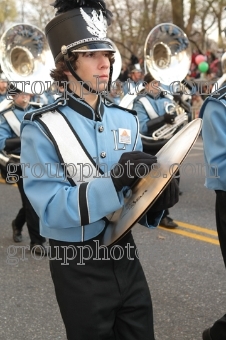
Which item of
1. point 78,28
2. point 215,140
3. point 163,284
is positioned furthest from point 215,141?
point 163,284

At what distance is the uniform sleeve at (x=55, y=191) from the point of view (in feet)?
6.49

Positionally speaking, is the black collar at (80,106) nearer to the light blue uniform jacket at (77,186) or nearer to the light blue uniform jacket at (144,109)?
the light blue uniform jacket at (77,186)

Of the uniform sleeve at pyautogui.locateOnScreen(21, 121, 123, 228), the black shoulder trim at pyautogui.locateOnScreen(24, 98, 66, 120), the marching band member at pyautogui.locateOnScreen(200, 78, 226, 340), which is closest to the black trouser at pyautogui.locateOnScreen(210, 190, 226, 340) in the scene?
the marching band member at pyautogui.locateOnScreen(200, 78, 226, 340)

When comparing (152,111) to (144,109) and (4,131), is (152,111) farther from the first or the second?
(4,131)

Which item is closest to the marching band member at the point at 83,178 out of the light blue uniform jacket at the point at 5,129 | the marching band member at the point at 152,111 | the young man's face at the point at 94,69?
the young man's face at the point at 94,69

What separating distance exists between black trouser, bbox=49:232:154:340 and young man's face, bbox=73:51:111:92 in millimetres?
600

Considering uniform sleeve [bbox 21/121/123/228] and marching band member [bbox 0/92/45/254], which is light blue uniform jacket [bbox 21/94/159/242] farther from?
marching band member [bbox 0/92/45/254]

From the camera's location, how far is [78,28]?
2.20 m

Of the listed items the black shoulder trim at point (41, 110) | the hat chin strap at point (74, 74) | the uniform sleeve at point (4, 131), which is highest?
the hat chin strap at point (74, 74)

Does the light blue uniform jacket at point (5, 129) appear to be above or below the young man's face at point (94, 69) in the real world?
below

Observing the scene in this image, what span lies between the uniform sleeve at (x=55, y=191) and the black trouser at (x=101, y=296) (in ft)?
0.68

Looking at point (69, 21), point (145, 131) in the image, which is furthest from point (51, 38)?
point (145, 131)

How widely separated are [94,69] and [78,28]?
18 cm

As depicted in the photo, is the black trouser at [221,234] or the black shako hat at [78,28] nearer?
the black shako hat at [78,28]
